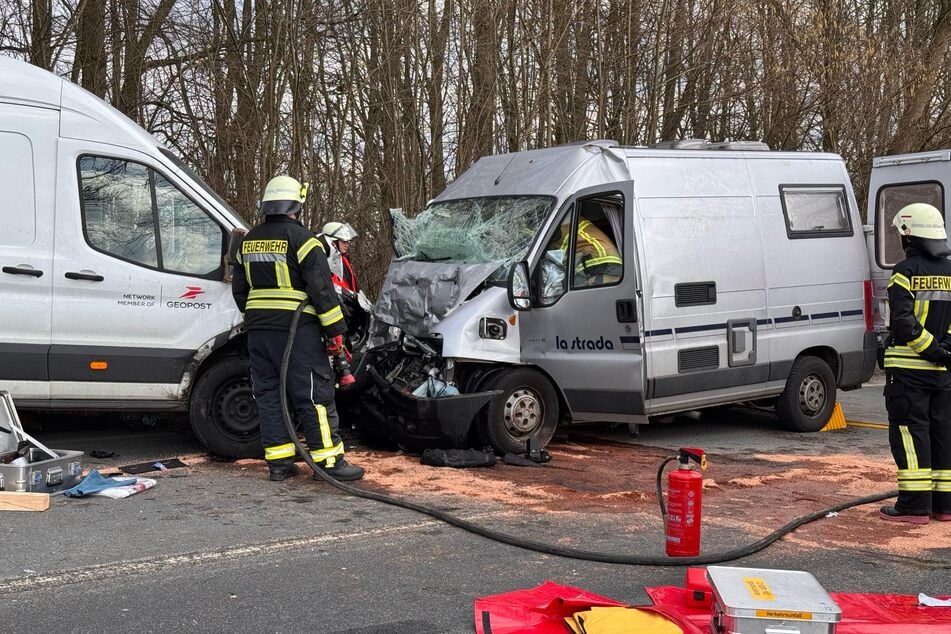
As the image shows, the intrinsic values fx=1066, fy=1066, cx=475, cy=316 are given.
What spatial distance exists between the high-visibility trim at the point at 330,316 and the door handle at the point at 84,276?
158cm

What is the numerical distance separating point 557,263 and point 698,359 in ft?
4.81

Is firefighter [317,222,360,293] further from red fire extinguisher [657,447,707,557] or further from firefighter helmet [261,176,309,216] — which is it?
red fire extinguisher [657,447,707,557]

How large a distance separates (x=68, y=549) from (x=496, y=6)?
10.9 meters

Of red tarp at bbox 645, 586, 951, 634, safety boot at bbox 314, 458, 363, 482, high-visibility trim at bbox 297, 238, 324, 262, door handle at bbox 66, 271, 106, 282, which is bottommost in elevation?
red tarp at bbox 645, 586, 951, 634

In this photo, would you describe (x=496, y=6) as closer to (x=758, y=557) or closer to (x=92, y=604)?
(x=758, y=557)

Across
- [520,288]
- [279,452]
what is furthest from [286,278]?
[520,288]

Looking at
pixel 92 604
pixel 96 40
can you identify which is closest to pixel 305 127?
pixel 96 40

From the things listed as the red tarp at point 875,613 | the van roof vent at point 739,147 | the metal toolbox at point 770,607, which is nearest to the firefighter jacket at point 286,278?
the red tarp at point 875,613

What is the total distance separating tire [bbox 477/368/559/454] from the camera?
7934mm

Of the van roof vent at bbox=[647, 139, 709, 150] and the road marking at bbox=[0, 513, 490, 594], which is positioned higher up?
the van roof vent at bbox=[647, 139, 709, 150]

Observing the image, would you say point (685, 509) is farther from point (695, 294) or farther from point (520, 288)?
point (695, 294)

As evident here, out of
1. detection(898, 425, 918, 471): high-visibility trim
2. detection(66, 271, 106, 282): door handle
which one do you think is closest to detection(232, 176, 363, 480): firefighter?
detection(66, 271, 106, 282): door handle

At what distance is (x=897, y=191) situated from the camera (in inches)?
450

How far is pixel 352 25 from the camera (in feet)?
44.5
